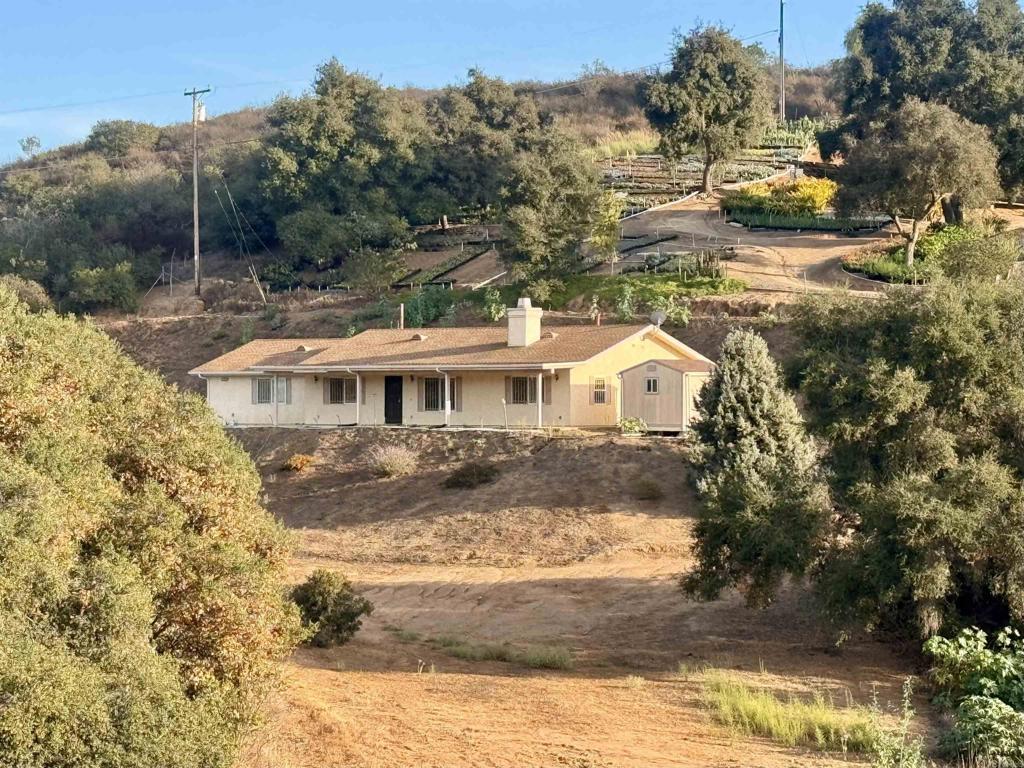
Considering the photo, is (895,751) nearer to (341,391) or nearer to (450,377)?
(450,377)

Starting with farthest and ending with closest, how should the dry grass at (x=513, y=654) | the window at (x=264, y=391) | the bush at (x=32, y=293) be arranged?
1. the bush at (x=32, y=293)
2. the window at (x=264, y=391)
3. the dry grass at (x=513, y=654)

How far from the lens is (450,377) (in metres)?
41.8

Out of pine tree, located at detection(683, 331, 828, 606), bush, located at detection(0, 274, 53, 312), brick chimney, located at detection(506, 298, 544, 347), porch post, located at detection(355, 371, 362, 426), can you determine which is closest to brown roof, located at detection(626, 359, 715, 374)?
brick chimney, located at detection(506, 298, 544, 347)

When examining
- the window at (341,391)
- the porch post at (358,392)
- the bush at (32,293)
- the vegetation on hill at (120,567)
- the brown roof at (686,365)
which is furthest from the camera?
the bush at (32,293)

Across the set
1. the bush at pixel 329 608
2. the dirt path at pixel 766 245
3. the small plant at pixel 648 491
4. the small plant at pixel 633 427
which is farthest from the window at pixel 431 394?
the bush at pixel 329 608

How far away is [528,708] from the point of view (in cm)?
1769

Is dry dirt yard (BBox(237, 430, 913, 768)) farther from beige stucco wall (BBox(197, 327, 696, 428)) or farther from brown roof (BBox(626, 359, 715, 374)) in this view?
brown roof (BBox(626, 359, 715, 374))

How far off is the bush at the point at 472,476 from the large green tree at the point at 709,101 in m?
35.2

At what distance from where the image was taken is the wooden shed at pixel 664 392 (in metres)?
39.1

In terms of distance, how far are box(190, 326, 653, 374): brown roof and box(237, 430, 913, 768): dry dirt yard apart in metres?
2.57

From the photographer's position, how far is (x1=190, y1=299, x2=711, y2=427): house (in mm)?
40625

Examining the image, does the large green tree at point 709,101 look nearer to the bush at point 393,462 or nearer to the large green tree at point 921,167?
the large green tree at point 921,167

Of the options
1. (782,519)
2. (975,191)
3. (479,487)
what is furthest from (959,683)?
(975,191)

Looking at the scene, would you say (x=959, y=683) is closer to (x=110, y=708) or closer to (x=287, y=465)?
(x=110, y=708)
